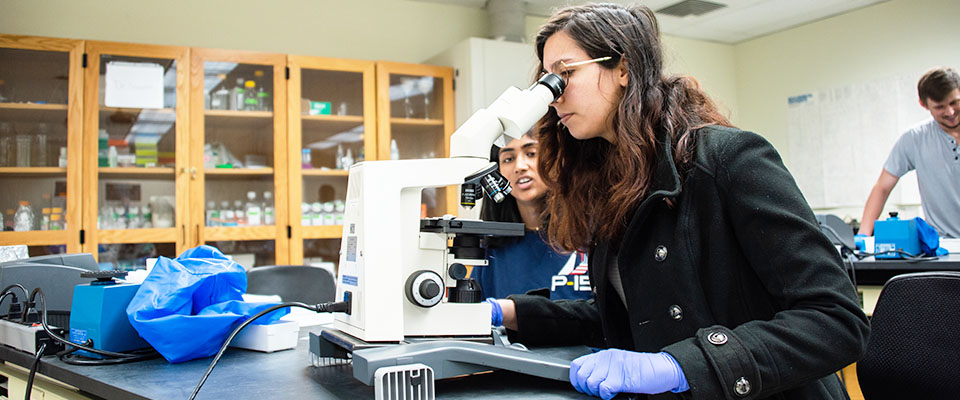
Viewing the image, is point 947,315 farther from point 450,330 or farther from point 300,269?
point 300,269

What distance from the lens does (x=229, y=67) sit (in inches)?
128

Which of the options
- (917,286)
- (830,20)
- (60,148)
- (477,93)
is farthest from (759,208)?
(830,20)

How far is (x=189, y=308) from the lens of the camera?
3.76 ft

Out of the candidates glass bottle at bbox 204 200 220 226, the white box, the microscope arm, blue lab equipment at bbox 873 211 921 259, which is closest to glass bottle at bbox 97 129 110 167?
glass bottle at bbox 204 200 220 226

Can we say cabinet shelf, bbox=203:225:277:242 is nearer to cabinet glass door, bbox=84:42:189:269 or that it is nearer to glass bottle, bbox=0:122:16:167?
cabinet glass door, bbox=84:42:189:269

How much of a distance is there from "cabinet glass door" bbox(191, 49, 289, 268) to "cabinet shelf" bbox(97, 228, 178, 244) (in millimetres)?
158

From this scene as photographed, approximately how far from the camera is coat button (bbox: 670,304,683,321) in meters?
0.92

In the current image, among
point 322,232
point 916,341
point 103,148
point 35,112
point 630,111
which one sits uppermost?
point 35,112

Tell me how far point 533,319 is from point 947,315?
784 mm

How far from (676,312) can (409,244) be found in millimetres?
389

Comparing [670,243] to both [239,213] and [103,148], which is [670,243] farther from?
[103,148]

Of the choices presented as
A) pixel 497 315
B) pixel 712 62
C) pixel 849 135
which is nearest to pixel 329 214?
pixel 497 315

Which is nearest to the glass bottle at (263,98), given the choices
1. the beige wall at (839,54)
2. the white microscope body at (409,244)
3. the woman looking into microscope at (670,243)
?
the woman looking into microscope at (670,243)

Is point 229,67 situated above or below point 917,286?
above
